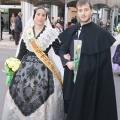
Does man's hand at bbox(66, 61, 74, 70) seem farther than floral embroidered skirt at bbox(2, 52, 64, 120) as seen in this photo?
No

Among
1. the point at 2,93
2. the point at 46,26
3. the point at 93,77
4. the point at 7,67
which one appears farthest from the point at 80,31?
the point at 2,93

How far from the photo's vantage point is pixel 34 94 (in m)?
3.06

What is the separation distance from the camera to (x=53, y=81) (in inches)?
124

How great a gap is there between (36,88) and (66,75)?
0.43m

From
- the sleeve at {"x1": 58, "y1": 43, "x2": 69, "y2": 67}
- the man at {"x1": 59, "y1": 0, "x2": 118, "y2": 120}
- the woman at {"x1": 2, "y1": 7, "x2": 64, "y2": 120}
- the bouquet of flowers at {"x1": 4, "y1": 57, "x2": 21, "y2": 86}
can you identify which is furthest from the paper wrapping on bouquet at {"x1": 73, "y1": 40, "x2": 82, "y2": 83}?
the bouquet of flowers at {"x1": 4, "y1": 57, "x2": 21, "y2": 86}

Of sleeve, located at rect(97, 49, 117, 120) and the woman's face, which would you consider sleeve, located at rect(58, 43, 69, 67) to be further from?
the woman's face

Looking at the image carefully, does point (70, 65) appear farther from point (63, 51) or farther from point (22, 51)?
point (22, 51)

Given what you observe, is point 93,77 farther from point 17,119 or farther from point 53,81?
point 17,119

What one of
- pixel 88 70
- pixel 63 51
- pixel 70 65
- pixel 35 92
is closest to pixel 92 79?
pixel 88 70

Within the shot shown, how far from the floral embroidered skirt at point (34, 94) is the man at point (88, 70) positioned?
0.39 metres

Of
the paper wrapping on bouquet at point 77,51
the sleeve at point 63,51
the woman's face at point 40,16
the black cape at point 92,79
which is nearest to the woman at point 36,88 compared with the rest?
the woman's face at point 40,16

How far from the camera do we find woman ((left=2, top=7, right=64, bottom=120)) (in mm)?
3066

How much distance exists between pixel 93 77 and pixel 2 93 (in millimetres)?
2822

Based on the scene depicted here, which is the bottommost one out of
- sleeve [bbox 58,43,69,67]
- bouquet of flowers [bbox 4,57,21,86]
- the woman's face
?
bouquet of flowers [bbox 4,57,21,86]
